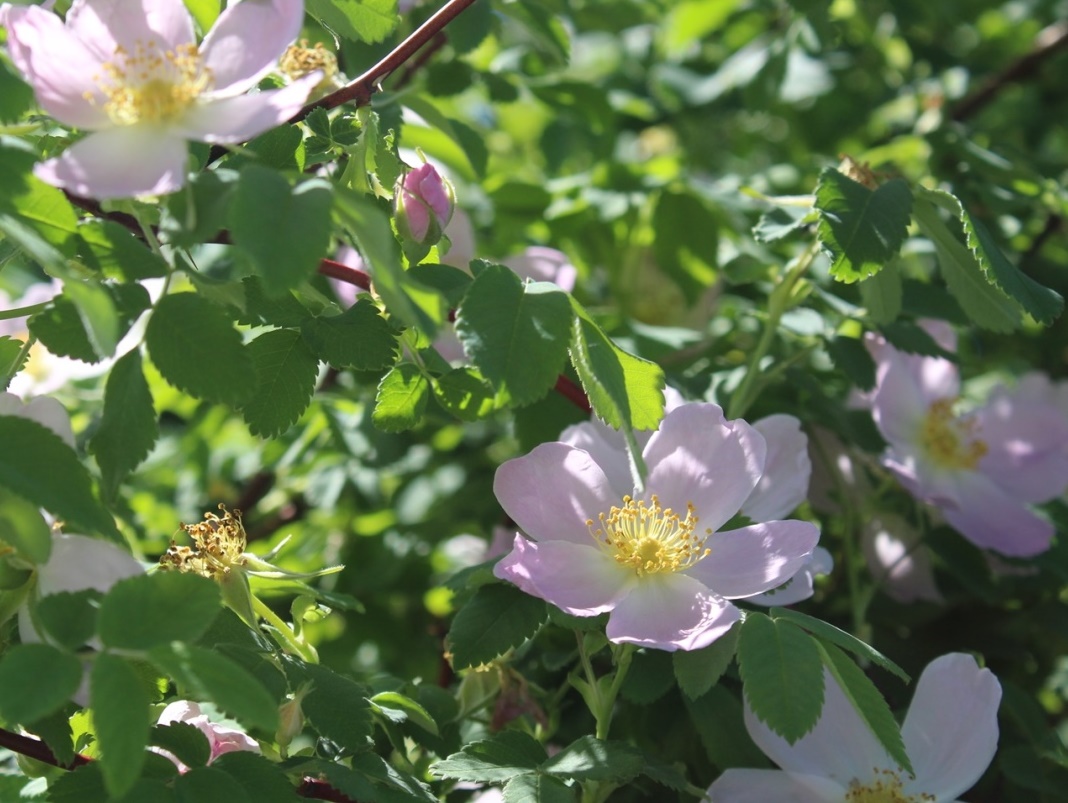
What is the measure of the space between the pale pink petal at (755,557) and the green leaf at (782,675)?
0.16ft

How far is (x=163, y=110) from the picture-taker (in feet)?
2.47

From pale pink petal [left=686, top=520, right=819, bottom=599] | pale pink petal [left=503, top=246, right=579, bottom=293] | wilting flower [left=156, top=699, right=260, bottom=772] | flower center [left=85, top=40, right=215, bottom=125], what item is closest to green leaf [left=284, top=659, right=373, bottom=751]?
wilting flower [left=156, top=699, right=260, bottom=772]

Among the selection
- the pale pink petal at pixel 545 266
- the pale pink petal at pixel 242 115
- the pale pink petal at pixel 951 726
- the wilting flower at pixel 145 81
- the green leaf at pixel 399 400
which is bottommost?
the pale pink petal at pixel 951 726

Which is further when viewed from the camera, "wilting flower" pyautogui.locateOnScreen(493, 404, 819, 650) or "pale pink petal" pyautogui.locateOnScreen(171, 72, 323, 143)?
"wilting flower" pyautogui.locateOnScreen(493, 404, 819, 650)

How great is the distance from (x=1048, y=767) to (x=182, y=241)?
0.89 m

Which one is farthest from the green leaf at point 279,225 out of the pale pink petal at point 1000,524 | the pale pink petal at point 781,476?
the pale pink petal at point 1000,524

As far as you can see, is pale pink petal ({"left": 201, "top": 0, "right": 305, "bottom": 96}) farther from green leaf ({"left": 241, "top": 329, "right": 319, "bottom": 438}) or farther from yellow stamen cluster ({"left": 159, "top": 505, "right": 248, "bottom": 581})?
yellow stamen cluster ({"left": 159, "top": 505, "right": 248, "bottom": 581})

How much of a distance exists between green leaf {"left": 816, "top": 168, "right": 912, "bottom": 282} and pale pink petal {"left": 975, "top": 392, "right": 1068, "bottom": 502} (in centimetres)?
48

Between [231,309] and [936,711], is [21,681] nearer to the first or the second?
[231,309]

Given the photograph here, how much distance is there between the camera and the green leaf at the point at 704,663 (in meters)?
0.79

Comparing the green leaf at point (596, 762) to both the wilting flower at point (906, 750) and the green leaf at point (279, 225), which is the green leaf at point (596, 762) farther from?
the green leaf at point (279, 225)

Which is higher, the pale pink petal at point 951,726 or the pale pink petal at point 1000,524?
the pale pink petal at point 951,726

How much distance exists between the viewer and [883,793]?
36.6 inches

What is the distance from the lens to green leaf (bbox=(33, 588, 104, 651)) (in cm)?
67
